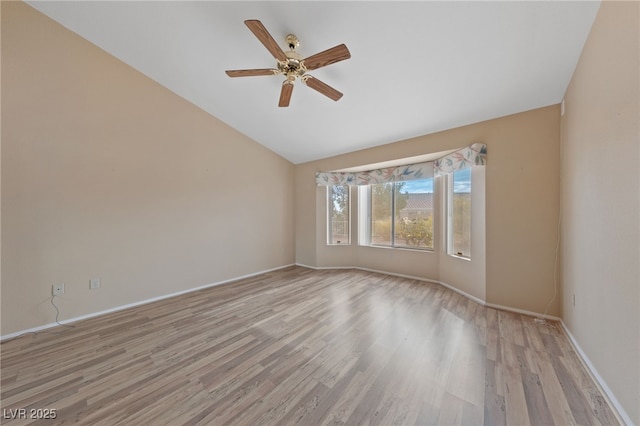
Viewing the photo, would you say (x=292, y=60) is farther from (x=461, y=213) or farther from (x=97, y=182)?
(x=461, y=213)

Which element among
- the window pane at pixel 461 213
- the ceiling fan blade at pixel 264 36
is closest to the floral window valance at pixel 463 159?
Answer: the window pane at pixel 461 213

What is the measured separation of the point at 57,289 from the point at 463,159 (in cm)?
505

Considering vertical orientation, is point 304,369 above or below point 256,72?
below

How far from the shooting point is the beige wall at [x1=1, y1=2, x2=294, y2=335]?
2.26m

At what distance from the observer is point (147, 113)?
308 cm

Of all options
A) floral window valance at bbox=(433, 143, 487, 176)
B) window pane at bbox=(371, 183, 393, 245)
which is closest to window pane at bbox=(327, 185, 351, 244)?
window pane at bbox=(371, 183, 393, 245)

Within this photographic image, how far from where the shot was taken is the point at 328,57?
6.02ft

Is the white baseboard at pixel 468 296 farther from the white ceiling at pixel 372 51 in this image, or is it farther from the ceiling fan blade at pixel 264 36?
the ceiling fan blade at pixel 264 36

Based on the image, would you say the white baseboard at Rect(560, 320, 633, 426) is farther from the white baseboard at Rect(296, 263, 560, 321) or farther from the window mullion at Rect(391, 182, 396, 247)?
the window mullion at Rect(391, 182, 396, 247)

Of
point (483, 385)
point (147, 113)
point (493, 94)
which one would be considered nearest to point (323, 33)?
point (493, 94)

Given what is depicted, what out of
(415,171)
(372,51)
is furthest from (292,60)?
(415,171)

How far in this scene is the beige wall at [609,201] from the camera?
122 centimetres

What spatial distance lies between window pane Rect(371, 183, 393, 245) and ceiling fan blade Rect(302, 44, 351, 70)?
293 cm

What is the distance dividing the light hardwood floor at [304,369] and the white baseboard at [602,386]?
0.13 ft
